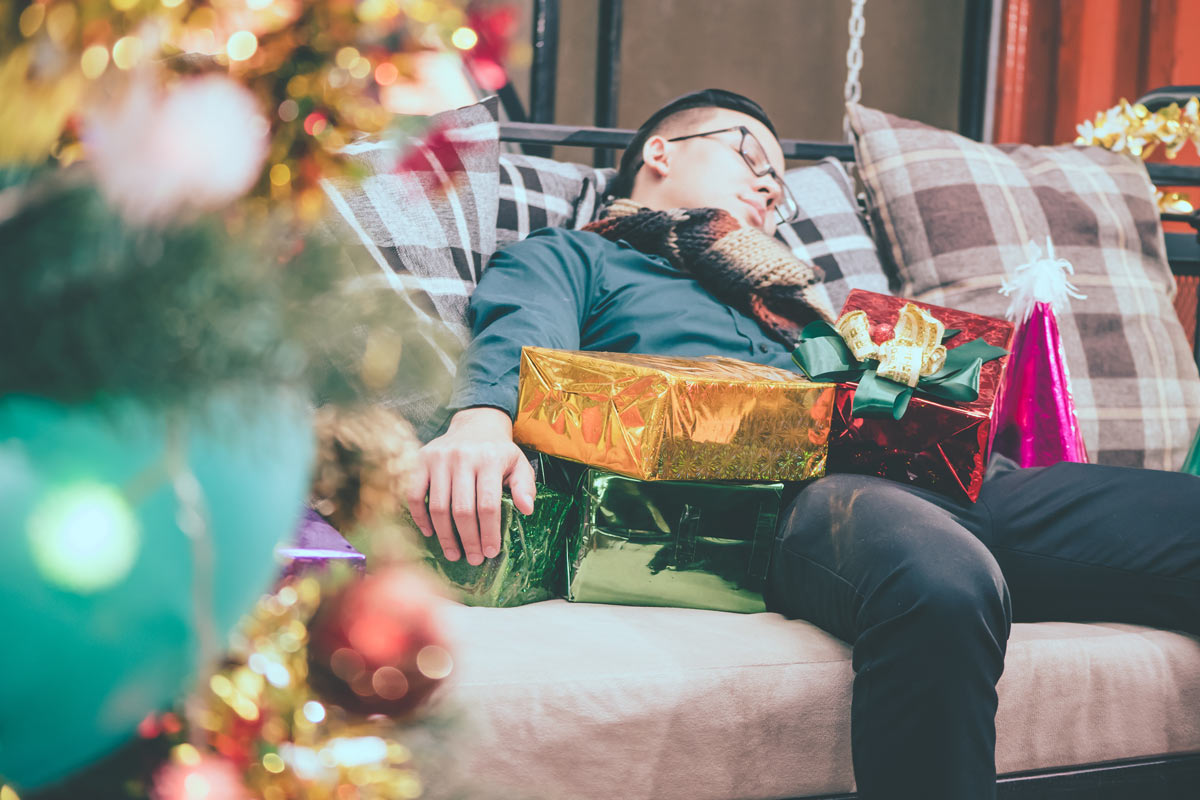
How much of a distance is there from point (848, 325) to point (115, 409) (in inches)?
37.2

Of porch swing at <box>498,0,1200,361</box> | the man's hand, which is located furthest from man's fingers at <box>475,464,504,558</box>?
porch swing at <box>498,0,1200,361</box>

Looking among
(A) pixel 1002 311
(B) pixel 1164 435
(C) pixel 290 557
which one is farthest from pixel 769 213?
(C) pixel 290 557

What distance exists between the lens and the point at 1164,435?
5.14 ft

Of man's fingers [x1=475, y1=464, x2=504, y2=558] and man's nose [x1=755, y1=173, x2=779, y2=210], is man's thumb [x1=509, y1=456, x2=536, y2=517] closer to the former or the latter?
man's fingers [x1=475, y1=464, x2=504, y2=558]

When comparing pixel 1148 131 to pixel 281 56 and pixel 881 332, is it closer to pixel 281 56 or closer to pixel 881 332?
pixel 881 332

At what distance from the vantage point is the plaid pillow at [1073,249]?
61.5 inches

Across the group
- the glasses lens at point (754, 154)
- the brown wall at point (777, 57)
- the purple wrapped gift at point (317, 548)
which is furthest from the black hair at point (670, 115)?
the purple wrapped gift at point (317, 548)

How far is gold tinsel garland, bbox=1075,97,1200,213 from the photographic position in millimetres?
1861

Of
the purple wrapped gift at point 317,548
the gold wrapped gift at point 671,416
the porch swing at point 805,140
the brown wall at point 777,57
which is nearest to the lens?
the purple wrapped gift at point 317,548

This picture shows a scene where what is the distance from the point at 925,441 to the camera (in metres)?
1.02

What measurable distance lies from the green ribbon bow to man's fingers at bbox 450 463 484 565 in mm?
443

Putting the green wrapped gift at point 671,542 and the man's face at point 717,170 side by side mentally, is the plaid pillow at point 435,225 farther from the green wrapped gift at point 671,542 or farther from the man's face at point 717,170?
the man's face at point 717,170

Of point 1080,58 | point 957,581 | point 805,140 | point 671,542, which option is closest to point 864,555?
point 957,581

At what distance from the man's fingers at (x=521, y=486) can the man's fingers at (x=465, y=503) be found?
5 centimetres
